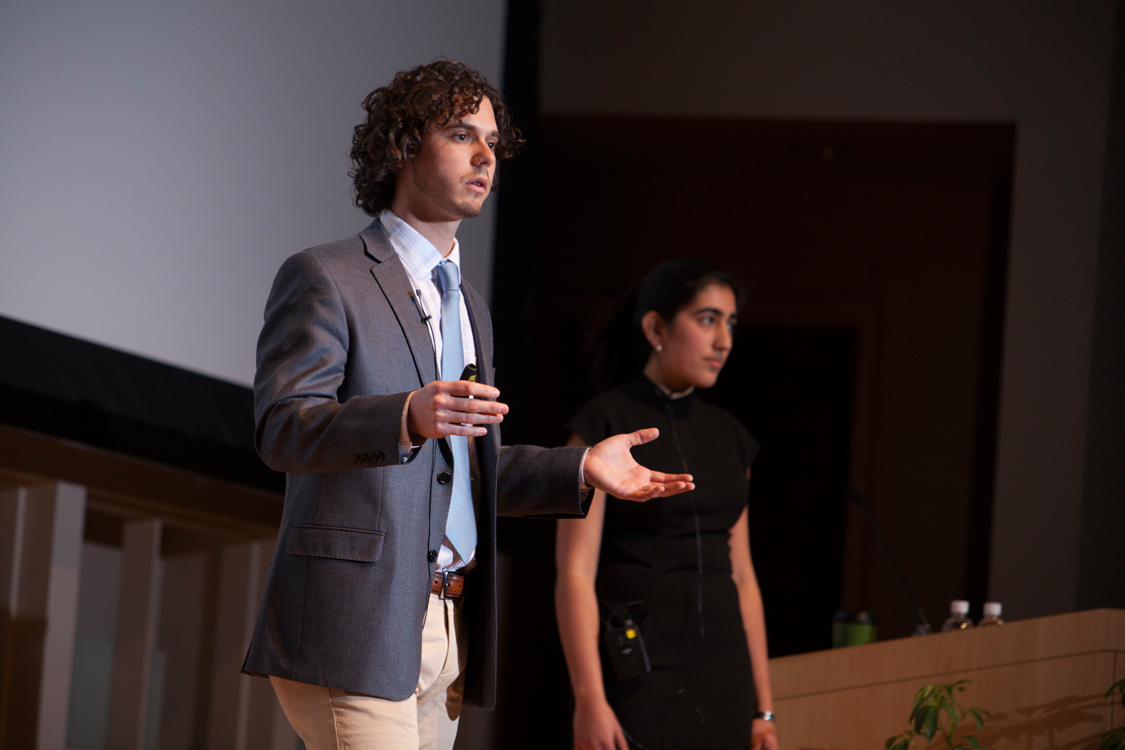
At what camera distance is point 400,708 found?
1.24m

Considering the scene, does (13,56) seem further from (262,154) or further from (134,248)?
(262,154)

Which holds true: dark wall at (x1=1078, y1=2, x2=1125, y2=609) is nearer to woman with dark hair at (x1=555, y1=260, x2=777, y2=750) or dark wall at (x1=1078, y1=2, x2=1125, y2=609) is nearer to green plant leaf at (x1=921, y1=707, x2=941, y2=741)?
green plant leaf at (x1=921, y1=707, x2=941, y2=741)

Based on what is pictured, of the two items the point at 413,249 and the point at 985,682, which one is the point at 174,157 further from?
the point at 985,682

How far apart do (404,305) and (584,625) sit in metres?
0.89

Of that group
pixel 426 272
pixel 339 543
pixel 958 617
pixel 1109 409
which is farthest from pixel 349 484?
pixel 1109 409

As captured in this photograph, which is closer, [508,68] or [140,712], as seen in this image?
[140,712]

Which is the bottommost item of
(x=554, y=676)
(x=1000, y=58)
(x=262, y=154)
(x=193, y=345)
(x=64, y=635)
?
(x=554, y=676)

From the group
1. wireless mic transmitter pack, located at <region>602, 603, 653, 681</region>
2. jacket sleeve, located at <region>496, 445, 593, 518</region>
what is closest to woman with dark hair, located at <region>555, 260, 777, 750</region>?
wireless mic transmitter pack, located at <region>602, 603, 653, 681</region>

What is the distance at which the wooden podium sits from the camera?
2.14m

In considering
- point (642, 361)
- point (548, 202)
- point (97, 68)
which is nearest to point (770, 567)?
point (548, 202)

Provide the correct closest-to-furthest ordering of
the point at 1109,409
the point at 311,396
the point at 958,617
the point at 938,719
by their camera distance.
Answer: the point at 311,396, the point at 938,719, the point at 958,617, the point at 1109,409

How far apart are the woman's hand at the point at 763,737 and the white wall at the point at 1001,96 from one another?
1.99 m

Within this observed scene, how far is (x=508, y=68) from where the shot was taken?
369 cm

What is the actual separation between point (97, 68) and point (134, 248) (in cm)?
35
